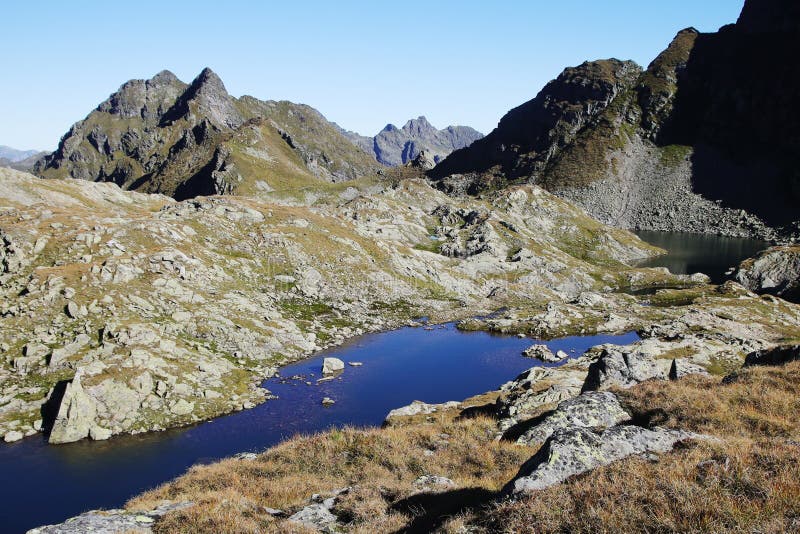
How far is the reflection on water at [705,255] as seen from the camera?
Result: 480 feet

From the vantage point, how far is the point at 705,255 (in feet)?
551

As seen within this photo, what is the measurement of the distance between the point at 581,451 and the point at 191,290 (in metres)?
65.4

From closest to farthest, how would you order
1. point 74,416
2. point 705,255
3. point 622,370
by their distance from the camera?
point 622,370 → point 74,416 → point 705,255

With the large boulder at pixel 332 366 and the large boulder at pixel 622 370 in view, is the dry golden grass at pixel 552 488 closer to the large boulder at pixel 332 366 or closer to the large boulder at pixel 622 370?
the large boulder at pixel 622 370

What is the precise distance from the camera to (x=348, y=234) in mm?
Result: 108125

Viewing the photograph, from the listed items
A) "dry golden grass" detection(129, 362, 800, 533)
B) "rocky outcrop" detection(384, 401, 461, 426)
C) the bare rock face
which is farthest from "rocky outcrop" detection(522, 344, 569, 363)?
the bare rock face

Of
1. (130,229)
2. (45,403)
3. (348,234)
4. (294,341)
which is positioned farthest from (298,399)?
(348,234)

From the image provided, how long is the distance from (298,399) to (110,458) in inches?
752

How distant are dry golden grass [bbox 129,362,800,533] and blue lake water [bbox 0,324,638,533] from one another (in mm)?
18439

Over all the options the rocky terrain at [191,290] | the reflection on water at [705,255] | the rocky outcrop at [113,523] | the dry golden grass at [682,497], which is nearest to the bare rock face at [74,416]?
the rocky terrain at [191,290]

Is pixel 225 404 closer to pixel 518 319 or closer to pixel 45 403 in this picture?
pixel 45 403

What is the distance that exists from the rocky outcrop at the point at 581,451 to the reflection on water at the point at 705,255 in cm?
13957

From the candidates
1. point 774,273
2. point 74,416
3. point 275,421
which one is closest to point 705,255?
point 774,273

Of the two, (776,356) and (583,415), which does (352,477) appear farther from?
(776,356)
